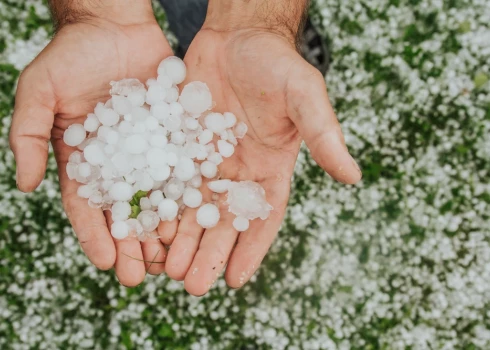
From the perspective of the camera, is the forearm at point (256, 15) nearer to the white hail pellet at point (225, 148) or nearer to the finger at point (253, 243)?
the white hail pellet at point (225, 148)

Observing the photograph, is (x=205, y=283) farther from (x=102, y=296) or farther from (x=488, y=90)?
(x=488, y=90)

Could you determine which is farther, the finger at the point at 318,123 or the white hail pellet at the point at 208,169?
the white hail pellet at the point at 208,169

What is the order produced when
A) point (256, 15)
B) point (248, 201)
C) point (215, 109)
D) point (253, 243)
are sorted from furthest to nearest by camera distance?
point (256, 15) < point (215, 109) < point (253, 243) < point (248, 201)

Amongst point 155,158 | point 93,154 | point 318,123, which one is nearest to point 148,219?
point 155,158

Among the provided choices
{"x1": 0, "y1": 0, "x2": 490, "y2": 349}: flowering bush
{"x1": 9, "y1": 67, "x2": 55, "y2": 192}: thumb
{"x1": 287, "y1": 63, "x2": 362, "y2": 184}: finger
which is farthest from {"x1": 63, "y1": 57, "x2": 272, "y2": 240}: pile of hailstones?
{"x1": 0, "y1": 0, "x2": 490, "y2": 349}: flowering bush

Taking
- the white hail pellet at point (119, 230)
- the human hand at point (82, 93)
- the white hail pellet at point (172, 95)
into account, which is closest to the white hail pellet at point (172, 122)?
the white hail pellet at point (172, 95)

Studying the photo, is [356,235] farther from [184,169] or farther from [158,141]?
[158,141]
